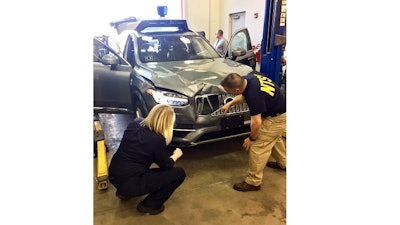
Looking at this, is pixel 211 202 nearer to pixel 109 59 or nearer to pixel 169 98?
pixel 169 98

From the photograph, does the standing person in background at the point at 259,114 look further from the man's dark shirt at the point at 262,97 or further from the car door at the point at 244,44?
the car door at the point at 244,44

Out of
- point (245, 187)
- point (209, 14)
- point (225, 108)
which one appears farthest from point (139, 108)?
point (209, 14)

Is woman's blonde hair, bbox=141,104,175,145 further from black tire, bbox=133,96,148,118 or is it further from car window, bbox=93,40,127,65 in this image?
car window, bbox=93,40,127,65

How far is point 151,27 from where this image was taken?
178 inches

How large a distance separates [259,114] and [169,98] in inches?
39.9

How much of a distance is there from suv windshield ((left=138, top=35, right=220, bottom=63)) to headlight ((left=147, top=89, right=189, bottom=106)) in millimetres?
887

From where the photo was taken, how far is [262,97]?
2.60 meters

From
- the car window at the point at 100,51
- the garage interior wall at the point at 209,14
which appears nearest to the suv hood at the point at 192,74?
the car window at the point at 100,51

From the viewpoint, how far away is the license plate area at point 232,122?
3203 mm

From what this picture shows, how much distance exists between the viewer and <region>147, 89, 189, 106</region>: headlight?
314cm
